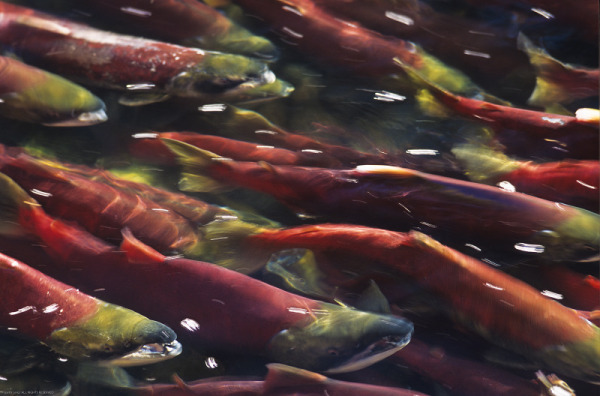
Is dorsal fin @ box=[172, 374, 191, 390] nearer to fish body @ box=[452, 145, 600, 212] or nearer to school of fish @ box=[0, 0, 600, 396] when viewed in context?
school of fish @ box=[0, 0, 600, 396]

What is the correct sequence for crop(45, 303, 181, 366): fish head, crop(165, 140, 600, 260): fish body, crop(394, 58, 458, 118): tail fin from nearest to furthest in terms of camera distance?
crop(45, 303, 181, 366): fish head → crop(165, 140, 600, 260): fish body → crop(394, 58, 458, 118): tail fin

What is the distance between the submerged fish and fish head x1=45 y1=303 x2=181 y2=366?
0.06 ft

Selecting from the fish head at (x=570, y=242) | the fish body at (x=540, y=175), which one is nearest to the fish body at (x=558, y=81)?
the fish body at (x=540, y=175)

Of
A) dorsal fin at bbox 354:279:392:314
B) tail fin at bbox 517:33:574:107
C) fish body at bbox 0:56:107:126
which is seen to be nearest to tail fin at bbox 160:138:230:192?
fish body at bbox 0:56:107:126

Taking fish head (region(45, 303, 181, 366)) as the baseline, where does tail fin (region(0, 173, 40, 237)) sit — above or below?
above

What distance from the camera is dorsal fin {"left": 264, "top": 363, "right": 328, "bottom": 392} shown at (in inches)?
20.8

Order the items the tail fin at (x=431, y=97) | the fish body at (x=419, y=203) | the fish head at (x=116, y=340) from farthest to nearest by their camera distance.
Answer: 1. the tail fin at (x=431, y=97)
2. the fish body at (x=419, y=203)
3. the fish head at (x=116, y=340)

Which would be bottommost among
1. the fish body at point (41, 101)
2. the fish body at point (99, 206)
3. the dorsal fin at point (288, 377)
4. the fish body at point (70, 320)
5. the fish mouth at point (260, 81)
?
the dorsal fin at point (288, 377)

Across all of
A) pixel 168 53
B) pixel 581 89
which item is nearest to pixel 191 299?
pixel 168 53

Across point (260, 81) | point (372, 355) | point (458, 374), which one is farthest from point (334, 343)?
point (260, 81)

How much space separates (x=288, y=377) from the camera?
1.74 ft

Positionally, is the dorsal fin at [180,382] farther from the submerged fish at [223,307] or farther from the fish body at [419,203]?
the fish body at [419,203]

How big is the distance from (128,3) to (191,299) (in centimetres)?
42

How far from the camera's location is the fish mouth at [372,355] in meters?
0.54
